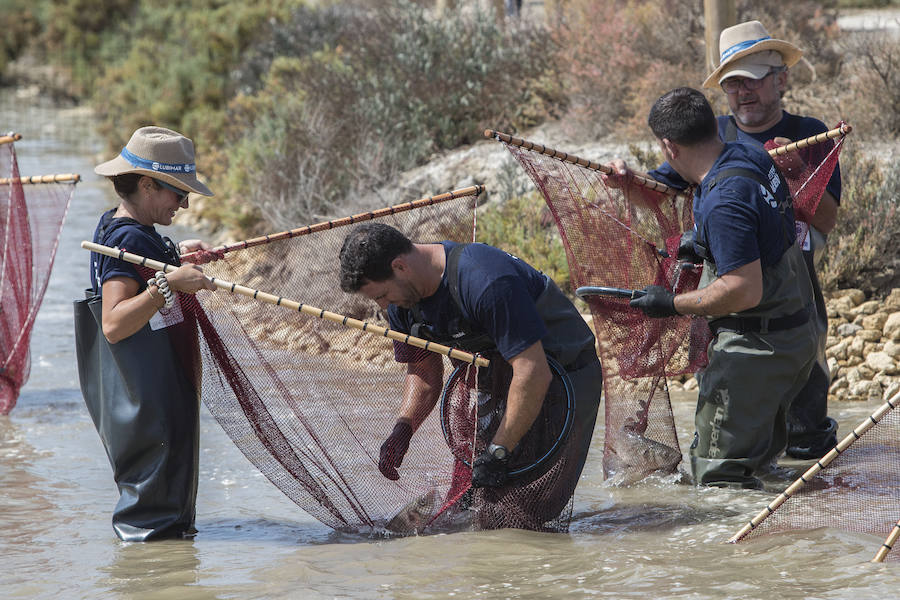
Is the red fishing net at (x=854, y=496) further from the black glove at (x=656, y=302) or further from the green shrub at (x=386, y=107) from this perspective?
the green shrub at (x=386, y=107)

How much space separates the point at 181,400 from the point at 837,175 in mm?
3330

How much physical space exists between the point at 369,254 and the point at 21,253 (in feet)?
12.9

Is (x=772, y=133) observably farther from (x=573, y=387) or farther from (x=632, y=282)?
(x=573, y=387)

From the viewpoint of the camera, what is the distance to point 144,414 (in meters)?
4.40

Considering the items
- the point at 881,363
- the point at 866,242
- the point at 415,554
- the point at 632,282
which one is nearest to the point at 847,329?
the point at 881,363

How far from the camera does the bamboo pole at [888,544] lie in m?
3.95

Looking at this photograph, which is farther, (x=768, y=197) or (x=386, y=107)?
(x=386, y=107)

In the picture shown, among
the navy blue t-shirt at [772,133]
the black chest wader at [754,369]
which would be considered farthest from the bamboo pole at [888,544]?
the navy blue t-shirt at [772,133]

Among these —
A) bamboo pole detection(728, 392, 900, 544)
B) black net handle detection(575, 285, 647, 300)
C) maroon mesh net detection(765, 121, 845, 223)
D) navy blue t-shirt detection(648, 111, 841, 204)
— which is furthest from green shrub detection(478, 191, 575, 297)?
bamboo pole detection(728, 392, 900, 544)

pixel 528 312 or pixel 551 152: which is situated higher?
pixel 551 152

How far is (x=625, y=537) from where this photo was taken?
15.4 feet

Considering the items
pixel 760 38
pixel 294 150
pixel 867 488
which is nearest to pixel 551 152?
pixel 760 38

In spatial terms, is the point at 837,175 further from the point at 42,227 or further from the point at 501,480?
the point at 42,227

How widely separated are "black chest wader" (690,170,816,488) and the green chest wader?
2286 mm
